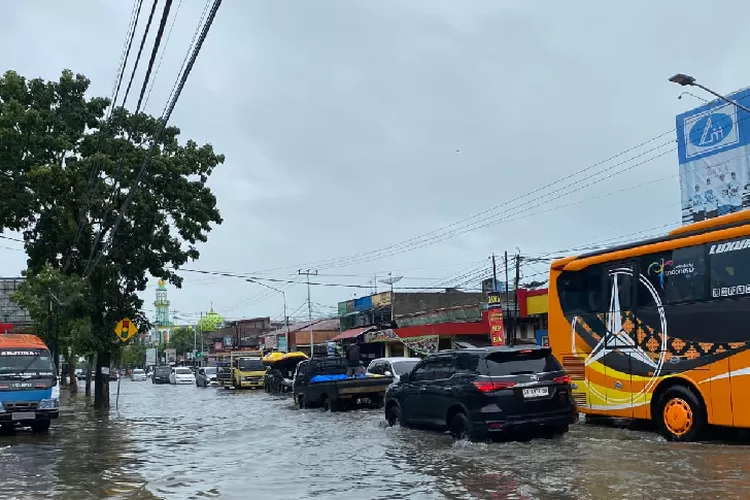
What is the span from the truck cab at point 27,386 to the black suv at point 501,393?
31.7 feet

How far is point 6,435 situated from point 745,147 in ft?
93.8

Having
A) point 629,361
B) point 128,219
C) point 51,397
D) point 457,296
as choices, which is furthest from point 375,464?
point 457,296

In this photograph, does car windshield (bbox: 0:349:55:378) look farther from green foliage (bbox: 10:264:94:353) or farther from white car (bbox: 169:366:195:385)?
white car (bbox: 169:366:195:385)

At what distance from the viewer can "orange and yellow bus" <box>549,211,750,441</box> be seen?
39.8 feet

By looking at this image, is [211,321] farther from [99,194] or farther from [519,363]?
[519,363]

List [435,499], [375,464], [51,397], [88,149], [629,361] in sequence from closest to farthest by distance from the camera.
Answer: [435,499] → [375,464] → [629,361] → [51,397] → [88,149]

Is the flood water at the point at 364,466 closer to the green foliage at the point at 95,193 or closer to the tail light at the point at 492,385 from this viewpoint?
the tail light at the point at 492,385

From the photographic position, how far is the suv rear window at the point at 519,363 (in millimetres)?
13347

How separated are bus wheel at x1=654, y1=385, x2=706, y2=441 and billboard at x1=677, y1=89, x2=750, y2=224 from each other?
21.0 metres

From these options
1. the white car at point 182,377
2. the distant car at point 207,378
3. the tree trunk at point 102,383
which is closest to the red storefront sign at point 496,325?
the tree trunk at point 102,383

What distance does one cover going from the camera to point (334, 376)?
26.4 meters

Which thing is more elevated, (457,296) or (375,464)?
(457,296)

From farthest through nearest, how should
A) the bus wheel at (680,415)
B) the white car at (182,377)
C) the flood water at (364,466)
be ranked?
the white car at (182,377) < the bus wheel at (680,415) < the flood water at (364,466)

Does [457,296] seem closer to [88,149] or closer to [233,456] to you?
[88,149]
